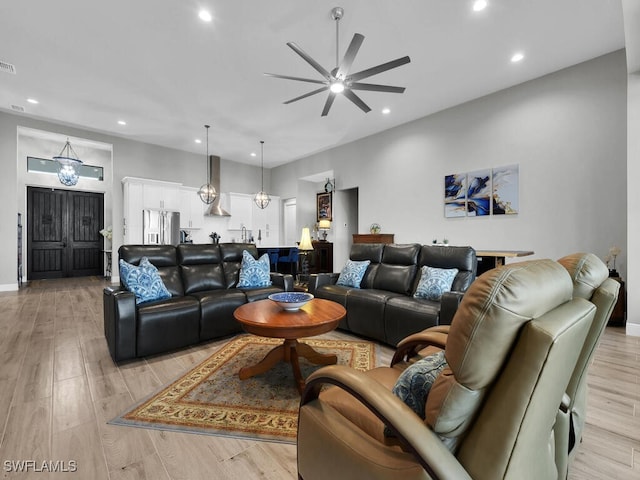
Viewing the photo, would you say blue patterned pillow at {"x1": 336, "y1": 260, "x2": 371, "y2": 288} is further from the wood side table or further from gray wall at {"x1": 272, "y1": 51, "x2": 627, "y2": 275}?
the wood side table

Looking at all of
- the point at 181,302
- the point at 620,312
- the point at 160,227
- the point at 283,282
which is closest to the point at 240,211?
the point at 160,227

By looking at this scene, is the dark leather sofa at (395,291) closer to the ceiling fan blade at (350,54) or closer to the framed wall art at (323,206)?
the ceiling fan blade at (350,54)

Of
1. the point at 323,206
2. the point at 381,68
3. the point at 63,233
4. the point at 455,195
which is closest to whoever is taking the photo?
the point at 381,68

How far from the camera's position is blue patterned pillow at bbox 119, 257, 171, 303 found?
281cm

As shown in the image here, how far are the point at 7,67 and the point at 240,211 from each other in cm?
526

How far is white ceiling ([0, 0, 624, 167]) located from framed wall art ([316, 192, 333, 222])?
328 cm

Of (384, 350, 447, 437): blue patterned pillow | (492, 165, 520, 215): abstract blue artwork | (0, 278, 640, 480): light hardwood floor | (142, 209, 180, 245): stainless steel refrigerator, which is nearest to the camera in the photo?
(384, 350, 447, 437): blue patterned pillow

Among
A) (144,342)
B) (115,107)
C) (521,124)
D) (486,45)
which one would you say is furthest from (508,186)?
(115,107)

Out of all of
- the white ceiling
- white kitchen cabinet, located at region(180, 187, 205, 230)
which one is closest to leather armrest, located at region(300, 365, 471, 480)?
the white ceiling

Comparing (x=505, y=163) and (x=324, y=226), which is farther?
(x=324, y=226)

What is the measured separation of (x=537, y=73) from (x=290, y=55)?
3.56 meters

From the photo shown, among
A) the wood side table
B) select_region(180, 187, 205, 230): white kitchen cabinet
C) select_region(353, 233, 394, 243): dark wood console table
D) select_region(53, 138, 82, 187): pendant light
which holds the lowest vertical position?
the wood side table

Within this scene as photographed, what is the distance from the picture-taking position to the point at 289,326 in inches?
78.8

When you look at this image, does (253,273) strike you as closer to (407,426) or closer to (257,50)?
(257,50)
